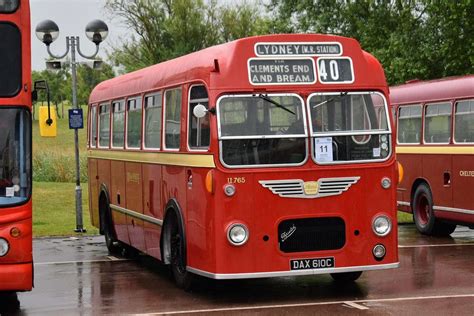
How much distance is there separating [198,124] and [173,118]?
3.64ft

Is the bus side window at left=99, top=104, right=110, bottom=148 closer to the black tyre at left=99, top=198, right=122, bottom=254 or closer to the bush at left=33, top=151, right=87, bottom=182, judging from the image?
the black tyre at left=99, top=198, right=122, bottom=254

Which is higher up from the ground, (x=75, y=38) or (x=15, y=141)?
(x=75, y=38)

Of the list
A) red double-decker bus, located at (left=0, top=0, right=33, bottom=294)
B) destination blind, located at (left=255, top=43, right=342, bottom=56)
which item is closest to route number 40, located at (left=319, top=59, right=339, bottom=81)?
destination blind, located at (left=255, top=43, right=342, bottom=56)

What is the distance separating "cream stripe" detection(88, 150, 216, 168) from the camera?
41.7 ft

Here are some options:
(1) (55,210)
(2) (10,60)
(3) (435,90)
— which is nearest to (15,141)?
(2) (10,60)

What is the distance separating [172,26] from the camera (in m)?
63.8

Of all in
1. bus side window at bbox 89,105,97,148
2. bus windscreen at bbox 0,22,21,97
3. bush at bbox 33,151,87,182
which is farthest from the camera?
bush at bbox 33,151,87,182

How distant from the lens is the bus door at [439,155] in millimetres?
19438

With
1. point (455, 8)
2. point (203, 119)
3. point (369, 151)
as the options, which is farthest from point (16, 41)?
point (455, 8)

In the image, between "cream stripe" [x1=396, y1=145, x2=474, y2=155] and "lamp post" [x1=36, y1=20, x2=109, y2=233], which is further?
"lamp post" [x1=36, y1=20, x2=109, y2=233]

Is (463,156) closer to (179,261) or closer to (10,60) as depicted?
(179,261)

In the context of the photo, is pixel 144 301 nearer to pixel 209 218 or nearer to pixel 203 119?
pixel 209 218

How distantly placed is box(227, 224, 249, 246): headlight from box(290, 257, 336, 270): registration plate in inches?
24.2

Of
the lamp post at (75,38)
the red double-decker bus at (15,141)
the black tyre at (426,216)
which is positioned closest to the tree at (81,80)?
the lamp post at (75,38)
